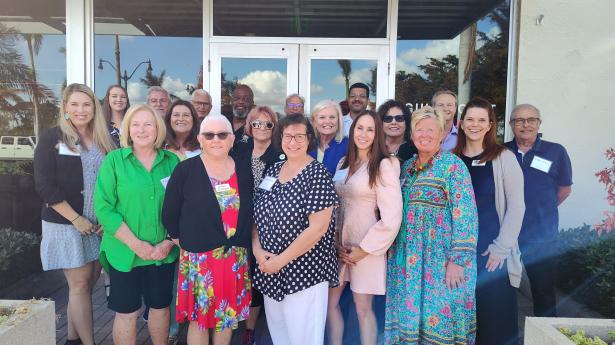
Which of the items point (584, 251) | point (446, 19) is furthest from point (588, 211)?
point (446, 19)

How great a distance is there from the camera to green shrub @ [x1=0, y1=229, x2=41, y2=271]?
4863 mm

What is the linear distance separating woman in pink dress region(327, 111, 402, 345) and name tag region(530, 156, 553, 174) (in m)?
1.51

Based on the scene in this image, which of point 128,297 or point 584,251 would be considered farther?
point 584,251

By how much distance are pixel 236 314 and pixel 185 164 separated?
3.35 feet

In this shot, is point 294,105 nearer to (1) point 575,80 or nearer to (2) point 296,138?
(2) point 296,138

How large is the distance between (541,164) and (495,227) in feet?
3.34

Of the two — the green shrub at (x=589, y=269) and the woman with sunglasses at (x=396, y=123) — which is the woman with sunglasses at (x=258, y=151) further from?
the green shrub at (x=589, y=269)

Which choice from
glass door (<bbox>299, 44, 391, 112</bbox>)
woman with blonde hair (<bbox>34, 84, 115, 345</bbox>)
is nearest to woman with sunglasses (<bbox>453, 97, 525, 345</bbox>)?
woman with blonde hair (<bbox>34, 84, 115, 345</bbox>)

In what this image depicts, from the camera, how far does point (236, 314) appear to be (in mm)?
2920

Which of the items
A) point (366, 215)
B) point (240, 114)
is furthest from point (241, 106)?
point (366, 215)

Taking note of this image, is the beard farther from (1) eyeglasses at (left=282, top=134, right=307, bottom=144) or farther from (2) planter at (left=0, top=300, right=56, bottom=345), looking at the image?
(2) planter at (left=0, top=300, right=56, bottom=345)

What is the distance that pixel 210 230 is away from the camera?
9.26 ft

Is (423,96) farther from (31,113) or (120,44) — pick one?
(31,113)

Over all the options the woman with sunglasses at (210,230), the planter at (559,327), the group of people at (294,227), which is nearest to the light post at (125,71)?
the group of people at (294,227)
